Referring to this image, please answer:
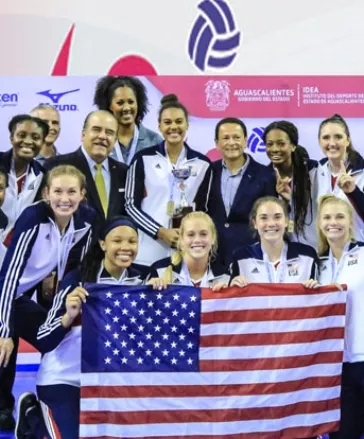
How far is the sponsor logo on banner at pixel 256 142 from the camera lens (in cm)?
700

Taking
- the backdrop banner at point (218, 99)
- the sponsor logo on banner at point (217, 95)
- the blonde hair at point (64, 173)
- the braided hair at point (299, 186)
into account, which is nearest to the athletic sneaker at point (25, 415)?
the blonde hair at point (64, 173)

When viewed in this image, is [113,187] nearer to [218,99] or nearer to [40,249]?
[40,249]

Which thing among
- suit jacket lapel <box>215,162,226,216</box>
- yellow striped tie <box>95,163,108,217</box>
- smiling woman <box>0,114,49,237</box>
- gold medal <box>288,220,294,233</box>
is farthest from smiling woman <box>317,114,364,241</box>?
smiling woman <box>0,114,49,237</box>

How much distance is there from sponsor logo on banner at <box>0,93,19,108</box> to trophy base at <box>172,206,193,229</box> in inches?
85.3

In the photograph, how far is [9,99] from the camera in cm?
717

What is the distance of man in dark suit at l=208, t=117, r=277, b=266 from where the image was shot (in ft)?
19.7

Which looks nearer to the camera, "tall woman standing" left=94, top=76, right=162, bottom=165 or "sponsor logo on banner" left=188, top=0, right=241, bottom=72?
"tall woman standing" left=94, top=76, right=162, bottom=165

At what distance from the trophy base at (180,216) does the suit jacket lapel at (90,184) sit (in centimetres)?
61

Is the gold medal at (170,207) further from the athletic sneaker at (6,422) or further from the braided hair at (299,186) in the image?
the athletic sneaker at (6,422)

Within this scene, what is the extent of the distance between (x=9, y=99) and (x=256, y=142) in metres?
2.43

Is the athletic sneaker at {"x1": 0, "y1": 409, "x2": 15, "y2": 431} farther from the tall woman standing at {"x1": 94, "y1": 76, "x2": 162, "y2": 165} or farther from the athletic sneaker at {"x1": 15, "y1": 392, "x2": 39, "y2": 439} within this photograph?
the tall woman standing at {"x1": 94, "y1": 76, "x2": 162, "y2": 165}

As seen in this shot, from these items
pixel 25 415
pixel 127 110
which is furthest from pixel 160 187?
pixel 25 415

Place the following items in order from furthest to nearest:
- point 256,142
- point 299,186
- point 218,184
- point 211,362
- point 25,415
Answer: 1. point 256,142
2. point 299,186
3. point 218,184
4. point 25,415
5. point 211,362

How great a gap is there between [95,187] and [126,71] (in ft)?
6.56
